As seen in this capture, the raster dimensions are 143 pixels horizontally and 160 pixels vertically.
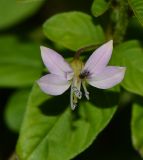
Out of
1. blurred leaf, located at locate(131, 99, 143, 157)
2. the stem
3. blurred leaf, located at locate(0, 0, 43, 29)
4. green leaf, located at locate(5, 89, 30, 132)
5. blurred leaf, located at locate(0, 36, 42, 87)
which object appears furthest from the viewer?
blurred leaf, located at locate(0, 0, 43, 29)

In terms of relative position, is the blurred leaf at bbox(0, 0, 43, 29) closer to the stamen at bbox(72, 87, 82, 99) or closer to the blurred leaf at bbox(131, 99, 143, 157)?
the blurred leaf at bbox(131, 99, 143, 157)

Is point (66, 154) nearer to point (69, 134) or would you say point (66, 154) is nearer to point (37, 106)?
point (69, 134)

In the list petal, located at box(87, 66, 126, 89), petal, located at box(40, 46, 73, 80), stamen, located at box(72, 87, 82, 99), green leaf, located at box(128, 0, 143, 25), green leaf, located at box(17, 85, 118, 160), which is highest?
green leaf, located at box(128, 0, 143, 25)

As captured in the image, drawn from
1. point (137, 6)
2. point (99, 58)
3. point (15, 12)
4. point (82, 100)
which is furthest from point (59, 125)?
point (15, 12)

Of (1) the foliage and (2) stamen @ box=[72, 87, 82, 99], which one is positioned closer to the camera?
(2) stamen @ box=[72, 87, 82, 99]

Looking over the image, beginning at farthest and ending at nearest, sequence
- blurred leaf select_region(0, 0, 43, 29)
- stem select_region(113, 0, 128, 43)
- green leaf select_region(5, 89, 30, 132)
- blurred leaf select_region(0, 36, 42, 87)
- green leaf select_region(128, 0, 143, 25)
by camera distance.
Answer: blurred leaf select_region(0, 0, 43, 29) → green leaf select_region(5, 89, 30, 132) → blurred leaf select_region(0, 36, 42, 87) → stem select_region(113, 0, 128, 43) → green leaf select_region(128, 0, 143, 25)

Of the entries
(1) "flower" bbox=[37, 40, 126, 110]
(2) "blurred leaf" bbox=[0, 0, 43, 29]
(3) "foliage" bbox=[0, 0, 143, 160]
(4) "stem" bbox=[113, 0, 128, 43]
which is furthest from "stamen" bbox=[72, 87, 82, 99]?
(2) "blurred leaf" bbox=[0, 0, 43, 29]

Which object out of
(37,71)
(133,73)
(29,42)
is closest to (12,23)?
(29,42)
